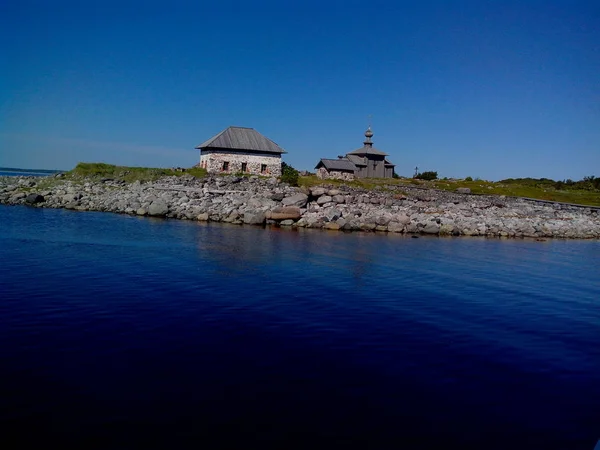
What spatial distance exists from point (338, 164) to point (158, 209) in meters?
38.6

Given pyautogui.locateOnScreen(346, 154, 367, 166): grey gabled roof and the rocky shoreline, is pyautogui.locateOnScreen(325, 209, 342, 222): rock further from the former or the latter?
pyautogui.locateOnScreen(346, 154, 367, 166): grey gabled roof

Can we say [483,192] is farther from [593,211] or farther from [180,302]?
[180,302]

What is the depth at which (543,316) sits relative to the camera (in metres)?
17.0

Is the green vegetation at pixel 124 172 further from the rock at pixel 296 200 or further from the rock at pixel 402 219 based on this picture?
the rock at pixel 402 219

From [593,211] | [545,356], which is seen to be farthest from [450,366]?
[593,211]

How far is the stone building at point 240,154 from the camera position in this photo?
200 ft

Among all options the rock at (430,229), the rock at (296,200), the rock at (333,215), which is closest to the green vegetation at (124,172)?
the rock at (296,200)

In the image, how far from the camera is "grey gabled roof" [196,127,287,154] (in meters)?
61.4

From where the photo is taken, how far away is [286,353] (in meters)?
11.8

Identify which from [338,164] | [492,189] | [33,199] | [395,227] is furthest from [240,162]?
[492,189]

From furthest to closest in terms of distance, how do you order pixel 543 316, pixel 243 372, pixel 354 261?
1. pixel 354 261
2. pixel 543 316
3. pixel 243 372

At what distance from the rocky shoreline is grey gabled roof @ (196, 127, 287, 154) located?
723 cm

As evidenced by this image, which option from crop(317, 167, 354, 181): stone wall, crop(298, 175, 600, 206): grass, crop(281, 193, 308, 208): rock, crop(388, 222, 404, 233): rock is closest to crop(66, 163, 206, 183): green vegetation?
crop(298, 175, 600, 206): grass

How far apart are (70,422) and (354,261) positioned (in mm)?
19214
